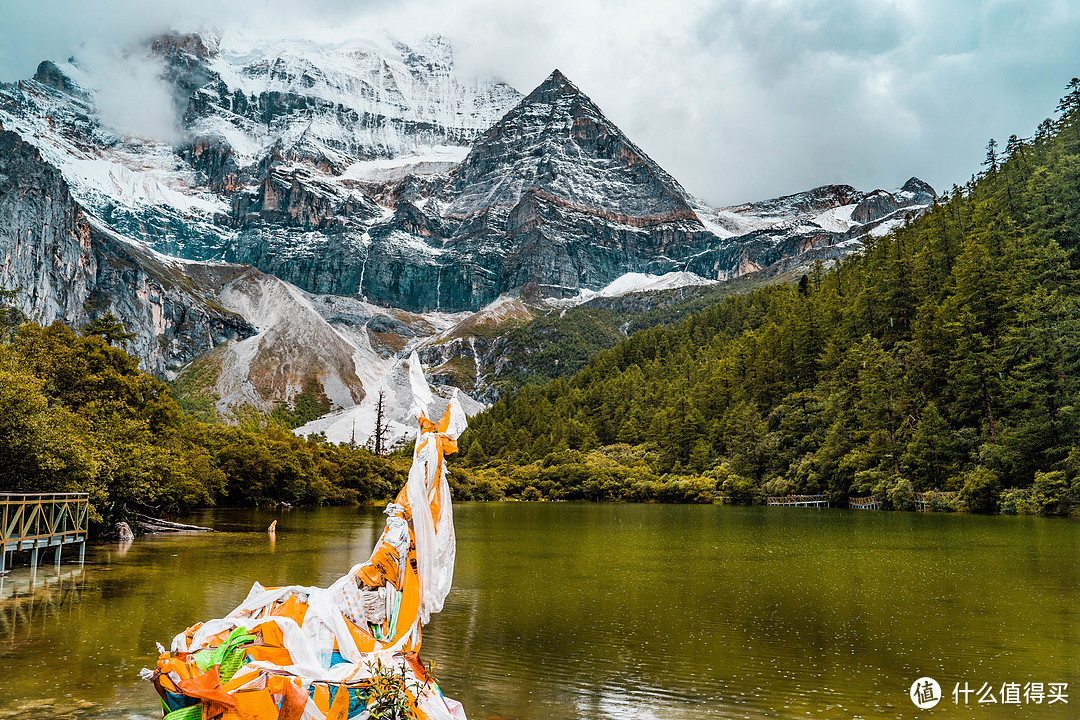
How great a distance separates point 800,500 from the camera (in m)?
57.5

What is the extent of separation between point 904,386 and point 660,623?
47.0m

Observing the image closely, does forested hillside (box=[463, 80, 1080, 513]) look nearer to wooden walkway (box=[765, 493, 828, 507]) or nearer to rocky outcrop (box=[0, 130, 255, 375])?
wooden walkway (box=[765, 493, 828, 507])

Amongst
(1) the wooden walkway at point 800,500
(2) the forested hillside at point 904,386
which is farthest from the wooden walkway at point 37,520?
(1) the wooden walkway at point 800,500

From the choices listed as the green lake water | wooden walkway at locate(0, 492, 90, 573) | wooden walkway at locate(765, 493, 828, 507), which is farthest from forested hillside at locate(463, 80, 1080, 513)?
wooden walkway at locate(0, 492, 90, 573)

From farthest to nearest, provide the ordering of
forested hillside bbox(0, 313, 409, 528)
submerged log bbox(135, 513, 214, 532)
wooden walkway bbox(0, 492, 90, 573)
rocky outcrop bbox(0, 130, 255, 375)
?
1. rocky outcrop bbox(0, 130, 255, 375)
2. submerged log bbox(135, 513, 214, 532)
3. forested hillside bbox(0, 313, 409, 528)
4. wooden walkway bbox(0, 492, 90, 573)

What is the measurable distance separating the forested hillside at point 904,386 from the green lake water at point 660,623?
19003mm

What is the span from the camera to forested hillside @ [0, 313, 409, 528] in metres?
22.8

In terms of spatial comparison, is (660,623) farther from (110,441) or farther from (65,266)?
(65,266)

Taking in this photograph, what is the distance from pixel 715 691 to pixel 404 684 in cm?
518

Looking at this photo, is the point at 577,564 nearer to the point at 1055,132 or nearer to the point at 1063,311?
the point at 1063,311

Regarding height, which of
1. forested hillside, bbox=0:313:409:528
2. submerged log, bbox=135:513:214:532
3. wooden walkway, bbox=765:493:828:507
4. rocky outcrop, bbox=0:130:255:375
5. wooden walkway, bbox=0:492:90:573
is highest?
rocky outcrop, bbox=0:130:255:375

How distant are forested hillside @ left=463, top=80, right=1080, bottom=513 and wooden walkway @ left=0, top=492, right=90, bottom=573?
42638 mm

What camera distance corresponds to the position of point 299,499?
62.0 m

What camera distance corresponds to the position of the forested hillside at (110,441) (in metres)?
22.8
